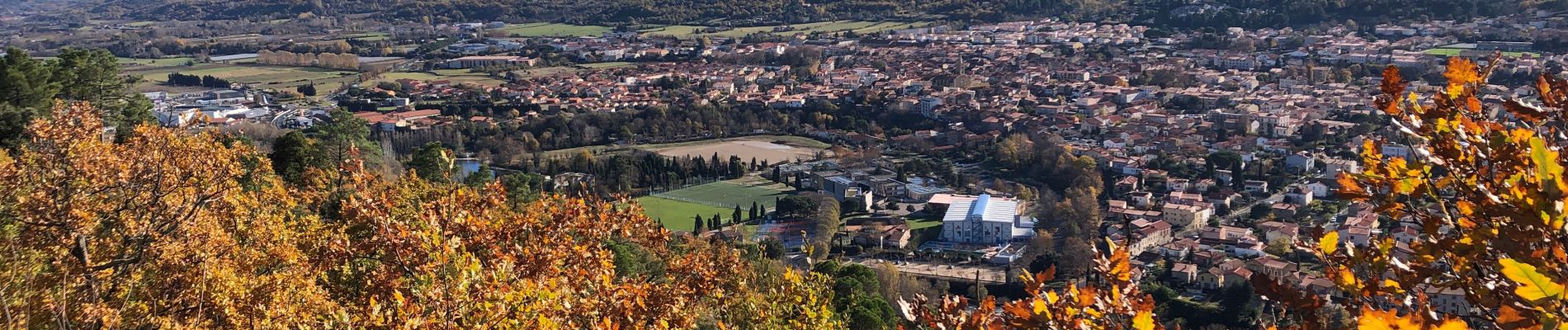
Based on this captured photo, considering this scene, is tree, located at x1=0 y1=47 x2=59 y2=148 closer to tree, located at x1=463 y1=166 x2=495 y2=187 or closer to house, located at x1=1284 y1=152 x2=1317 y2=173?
tree, located at x1=463 y1=166 x2=495 y2=187

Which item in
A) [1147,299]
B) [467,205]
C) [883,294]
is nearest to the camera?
[1147,299]

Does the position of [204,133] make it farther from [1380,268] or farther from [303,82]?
[303,82]

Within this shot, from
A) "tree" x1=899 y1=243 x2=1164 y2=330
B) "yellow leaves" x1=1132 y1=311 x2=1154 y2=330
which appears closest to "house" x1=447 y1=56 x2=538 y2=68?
"tree" x1=899 y1=243 x2=1164 y2=330

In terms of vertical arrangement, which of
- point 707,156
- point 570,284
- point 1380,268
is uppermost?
point 1380,268

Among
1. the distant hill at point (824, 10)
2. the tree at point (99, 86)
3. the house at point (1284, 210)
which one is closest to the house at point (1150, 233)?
the house at point (1284, 210)

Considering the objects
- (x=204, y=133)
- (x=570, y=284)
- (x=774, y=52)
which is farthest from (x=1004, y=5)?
(x=570, y=284)

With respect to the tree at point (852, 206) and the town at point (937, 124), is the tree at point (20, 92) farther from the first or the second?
the tree at point (852, 206)
